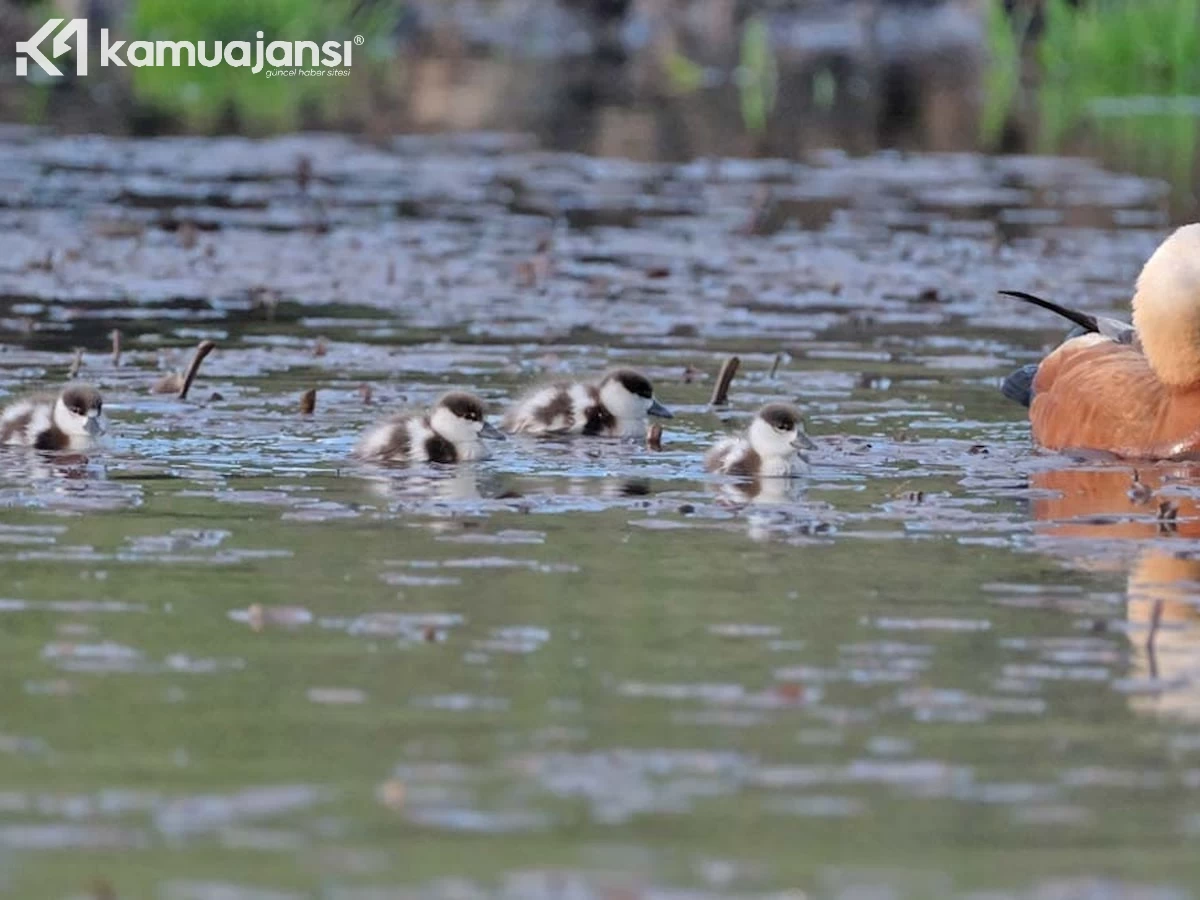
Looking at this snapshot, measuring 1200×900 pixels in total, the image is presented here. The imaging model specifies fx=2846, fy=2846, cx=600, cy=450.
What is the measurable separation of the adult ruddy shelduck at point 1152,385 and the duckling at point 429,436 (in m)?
2.08

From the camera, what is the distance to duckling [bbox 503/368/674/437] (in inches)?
401

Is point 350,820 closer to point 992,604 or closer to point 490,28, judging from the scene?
point 992,604

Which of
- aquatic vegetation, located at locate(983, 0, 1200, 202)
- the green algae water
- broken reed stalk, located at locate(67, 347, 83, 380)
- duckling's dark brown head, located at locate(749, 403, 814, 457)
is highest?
aquatic vegetation, located at locate(983, 0, 1200, 202)

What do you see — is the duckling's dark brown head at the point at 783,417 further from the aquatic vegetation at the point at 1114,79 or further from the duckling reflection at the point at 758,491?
the aquatic vegetation at the point at 1114,79

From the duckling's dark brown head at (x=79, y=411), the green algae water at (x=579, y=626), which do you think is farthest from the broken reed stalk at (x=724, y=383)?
the duckling's dark brown head at (x=79, y=411)

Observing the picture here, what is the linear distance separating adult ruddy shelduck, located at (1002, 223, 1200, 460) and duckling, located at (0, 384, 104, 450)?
3.33 metres

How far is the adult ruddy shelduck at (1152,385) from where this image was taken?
9.65 metres

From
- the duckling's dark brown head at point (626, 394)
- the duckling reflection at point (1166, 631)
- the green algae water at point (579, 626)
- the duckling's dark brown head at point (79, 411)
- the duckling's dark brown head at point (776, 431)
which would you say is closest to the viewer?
the green algae water at point (579, 626)

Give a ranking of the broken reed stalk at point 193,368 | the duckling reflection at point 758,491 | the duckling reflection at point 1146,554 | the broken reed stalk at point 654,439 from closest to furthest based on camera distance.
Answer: the duckling reflection at point 1146,554
the duckling reflection at point 758,491
the broken reed stalk at point 654,439
the broken reed stalk at point 193,368

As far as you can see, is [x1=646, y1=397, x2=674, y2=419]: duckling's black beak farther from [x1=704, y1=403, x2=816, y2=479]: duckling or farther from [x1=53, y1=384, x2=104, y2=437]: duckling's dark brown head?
[x1=53, y1=384, x2=104, y2=437]: duckling's dark brown head

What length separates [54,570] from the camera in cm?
745

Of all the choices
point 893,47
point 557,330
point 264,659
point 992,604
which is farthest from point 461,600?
point 893,47

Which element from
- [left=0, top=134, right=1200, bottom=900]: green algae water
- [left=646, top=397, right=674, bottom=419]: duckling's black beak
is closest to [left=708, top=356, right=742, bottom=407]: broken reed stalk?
[left=0, top=134, right=1200, bottom=900]: green algae water

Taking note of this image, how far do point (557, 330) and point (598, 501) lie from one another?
15.7ft
